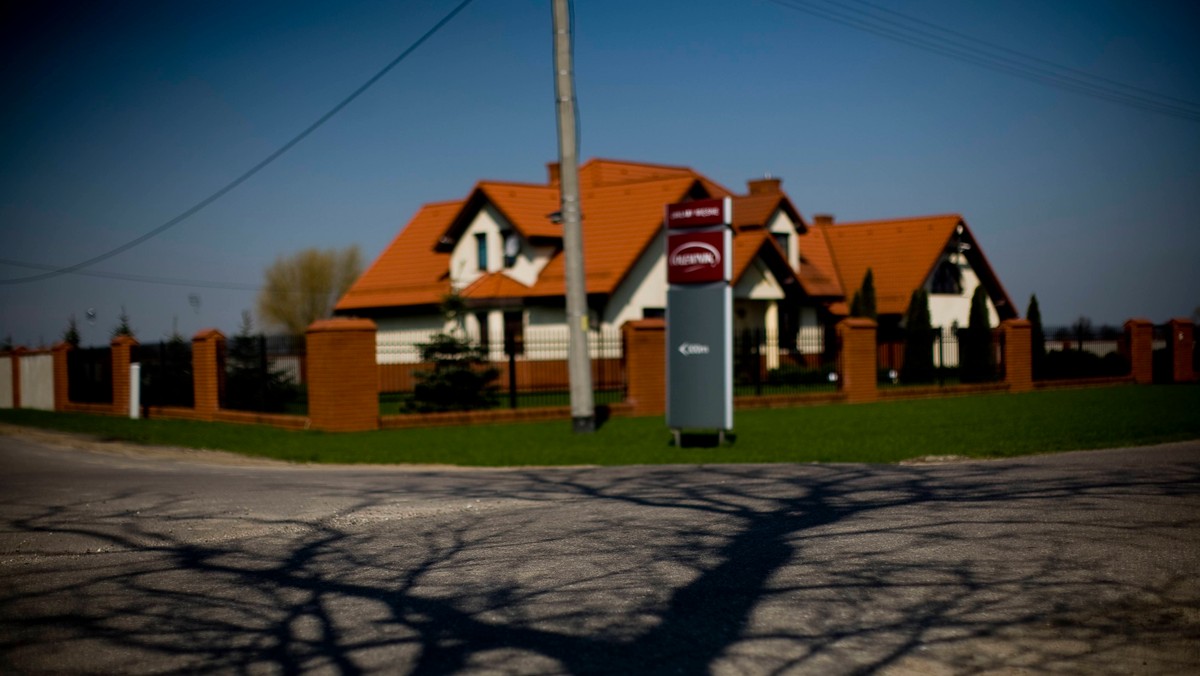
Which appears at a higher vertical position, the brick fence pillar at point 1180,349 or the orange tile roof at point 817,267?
the orange tile roof at point 817,267

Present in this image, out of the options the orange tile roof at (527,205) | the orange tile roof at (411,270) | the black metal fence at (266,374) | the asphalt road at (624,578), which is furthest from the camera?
the orange tile roof at (411,270)

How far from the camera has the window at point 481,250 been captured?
38.9m

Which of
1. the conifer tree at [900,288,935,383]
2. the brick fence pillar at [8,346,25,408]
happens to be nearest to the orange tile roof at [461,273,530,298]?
the conifer tree at [900,288,935,383]

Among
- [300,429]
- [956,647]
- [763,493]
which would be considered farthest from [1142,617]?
[300,429]

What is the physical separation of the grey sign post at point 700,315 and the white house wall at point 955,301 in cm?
3120

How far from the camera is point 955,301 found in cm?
4641

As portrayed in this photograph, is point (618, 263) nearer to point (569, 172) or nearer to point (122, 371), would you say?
point (122, 371)

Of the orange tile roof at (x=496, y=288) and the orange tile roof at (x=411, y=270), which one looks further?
the orange tile roof at (x=411, y=270)

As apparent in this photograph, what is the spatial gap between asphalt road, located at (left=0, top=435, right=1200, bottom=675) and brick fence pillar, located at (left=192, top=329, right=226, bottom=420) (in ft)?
44.0

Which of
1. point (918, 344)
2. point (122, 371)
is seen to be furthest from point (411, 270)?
point (918, 344)

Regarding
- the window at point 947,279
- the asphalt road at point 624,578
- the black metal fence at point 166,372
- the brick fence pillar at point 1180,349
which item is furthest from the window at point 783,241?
the asphalt road at point 624,578

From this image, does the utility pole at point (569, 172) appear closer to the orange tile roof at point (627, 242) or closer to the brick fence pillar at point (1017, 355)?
the orange tile roof at point (627, 242)

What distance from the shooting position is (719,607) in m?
5.45

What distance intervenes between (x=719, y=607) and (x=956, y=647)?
3.77 feet
